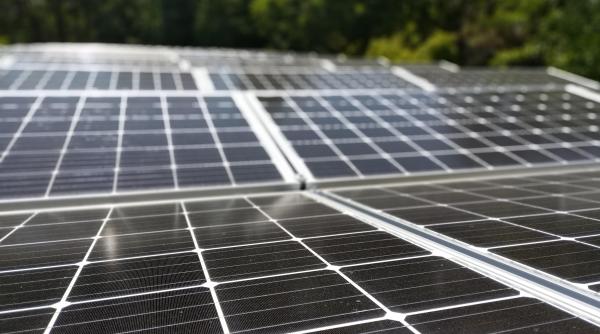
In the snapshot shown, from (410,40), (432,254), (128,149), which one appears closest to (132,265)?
(432,254)

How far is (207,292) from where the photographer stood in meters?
5.14

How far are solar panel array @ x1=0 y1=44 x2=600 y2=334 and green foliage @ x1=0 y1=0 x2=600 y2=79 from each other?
67.0 feet

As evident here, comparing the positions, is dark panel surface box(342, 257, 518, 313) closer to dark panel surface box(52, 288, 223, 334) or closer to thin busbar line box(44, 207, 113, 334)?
dark panel surface box(52, 288, 223, 334)

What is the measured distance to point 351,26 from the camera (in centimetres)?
6469

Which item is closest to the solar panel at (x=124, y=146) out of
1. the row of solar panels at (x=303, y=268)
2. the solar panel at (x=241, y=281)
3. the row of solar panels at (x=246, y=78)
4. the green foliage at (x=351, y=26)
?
the row of solar panels at (x=303, y=268)

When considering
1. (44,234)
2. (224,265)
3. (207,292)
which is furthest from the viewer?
(44,234)

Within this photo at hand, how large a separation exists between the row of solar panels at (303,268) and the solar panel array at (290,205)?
0.03 m

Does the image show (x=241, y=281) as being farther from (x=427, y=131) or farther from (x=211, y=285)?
(x=427, y=131)

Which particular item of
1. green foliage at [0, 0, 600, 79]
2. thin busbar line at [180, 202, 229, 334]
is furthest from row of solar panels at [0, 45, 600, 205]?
green foliage at [0, 0, 600, 79]

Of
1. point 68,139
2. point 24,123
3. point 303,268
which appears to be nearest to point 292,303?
point 303,268

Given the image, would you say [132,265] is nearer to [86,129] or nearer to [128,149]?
[128,149]

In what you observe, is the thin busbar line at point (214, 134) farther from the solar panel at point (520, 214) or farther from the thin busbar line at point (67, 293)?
the thin busbar line at point (67, 293)

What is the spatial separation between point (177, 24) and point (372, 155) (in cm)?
8384

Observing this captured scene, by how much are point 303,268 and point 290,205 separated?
3.77 meters
